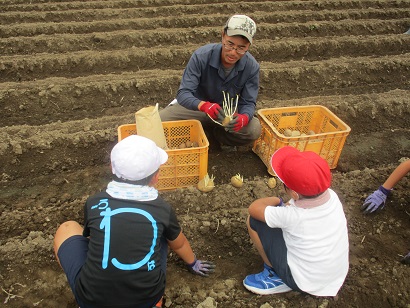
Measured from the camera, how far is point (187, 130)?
3287 mm

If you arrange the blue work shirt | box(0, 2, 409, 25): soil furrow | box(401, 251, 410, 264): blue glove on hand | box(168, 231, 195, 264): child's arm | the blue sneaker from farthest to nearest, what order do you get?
box(0, 2, 409, 25): soil furrow < the blue work shirt < box(401, 251, 410, 264): blue glove on hand < the blue sneaker < box(168, 231, 195, 264): child's arm

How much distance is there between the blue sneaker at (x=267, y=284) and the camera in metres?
2.18

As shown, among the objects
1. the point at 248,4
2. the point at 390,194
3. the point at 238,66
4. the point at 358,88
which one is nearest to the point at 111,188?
the point at 238,66

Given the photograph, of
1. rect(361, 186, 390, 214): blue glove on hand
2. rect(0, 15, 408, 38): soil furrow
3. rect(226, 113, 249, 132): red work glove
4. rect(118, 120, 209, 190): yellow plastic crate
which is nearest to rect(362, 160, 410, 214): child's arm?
rect(361, 186, 390, 214): blue glove on hand

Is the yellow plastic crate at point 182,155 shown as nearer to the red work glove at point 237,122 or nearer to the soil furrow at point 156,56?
the red work glove at point 237,122

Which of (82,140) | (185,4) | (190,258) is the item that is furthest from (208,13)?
(190,258)

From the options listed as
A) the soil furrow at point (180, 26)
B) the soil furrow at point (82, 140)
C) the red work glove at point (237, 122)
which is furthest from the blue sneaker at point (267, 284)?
the soil furrow at point (180, 26)

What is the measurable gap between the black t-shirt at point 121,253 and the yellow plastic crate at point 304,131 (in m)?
1.77

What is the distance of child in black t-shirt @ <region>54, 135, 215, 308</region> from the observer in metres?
1.61

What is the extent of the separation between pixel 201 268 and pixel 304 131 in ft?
6.77

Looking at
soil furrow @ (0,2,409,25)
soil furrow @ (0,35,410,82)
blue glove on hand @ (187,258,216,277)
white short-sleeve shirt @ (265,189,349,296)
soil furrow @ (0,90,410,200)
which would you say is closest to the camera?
white short-sleeve shirt @ (265,189,349,296)

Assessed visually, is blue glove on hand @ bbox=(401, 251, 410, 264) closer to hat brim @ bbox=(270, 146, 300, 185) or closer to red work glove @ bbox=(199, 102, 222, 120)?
hat brim @ bbox=(270, 146, 300, 185)

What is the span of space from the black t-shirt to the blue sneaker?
79 centimetres

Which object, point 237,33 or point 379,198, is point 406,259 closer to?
point 379,198
